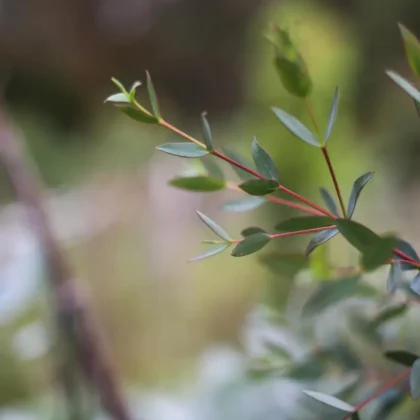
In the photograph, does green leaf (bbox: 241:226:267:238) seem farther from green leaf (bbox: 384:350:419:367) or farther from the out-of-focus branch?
the out-of-focus branch

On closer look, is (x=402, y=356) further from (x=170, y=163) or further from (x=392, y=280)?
(x=170, y=163)

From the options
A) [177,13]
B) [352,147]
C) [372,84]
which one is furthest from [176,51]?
[352,147]

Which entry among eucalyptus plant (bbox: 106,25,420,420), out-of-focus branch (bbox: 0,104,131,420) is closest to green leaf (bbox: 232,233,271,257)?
eucalyptus plant (bbox: 106,25,420,420)

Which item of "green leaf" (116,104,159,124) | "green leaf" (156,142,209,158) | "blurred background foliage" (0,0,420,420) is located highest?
"green leaf" (116,104,159,124)

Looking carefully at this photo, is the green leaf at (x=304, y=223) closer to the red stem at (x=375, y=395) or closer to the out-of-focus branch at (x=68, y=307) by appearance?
the red stem at (x=375, y=395)

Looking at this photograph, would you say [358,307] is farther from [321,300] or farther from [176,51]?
[176,51]

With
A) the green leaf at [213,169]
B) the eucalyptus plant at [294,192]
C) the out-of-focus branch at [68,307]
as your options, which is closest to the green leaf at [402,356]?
the eucalyptus plant at [294,192]
